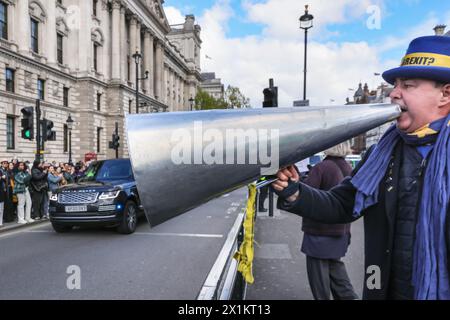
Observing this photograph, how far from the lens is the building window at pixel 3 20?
953 inches

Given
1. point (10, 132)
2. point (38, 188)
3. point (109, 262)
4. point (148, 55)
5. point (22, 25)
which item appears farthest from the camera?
point (148, 55)

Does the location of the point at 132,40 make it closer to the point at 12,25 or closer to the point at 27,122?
the point at 12,25

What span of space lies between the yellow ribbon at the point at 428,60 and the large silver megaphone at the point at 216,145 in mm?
374

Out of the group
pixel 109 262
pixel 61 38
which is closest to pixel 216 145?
pixel 109 262

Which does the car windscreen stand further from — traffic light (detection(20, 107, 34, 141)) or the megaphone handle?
the megaphone handle

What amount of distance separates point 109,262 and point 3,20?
27.9 meters

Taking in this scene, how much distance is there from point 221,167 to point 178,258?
4.68 meters

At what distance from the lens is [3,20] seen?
24.5 m

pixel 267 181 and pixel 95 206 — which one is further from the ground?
pixel 267 181

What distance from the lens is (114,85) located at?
38.5 m

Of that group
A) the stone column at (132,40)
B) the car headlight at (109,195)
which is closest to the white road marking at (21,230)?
the car headlight at (109,195)

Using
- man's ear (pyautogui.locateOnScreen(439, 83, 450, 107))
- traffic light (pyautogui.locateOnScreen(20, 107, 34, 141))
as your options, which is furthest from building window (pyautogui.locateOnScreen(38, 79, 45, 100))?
man's ear (pyautogui.locateOnScreen(439, 83, 450, 107))
